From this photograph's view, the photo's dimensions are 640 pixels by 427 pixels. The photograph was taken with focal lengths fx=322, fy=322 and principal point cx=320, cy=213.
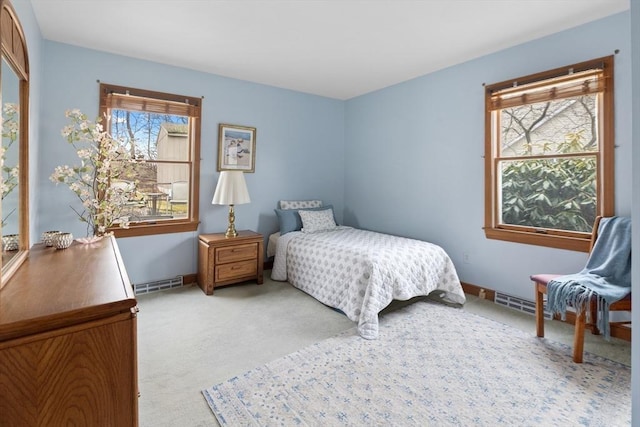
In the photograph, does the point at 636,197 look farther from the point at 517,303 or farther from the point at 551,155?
the point at 517,303

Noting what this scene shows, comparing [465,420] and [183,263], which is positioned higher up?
[183,263]

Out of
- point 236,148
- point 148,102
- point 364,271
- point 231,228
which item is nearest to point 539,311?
point 364,271

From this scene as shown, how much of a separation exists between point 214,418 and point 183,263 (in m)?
2.41

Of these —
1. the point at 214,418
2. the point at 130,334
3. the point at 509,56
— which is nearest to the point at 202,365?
the point at 214,418

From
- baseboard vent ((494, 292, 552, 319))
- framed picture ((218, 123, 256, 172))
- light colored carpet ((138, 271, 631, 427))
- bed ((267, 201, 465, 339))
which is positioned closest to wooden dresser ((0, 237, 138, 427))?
light colored carpet ((138, 271, 631, 427))

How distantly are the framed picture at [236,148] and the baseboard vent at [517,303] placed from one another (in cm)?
324

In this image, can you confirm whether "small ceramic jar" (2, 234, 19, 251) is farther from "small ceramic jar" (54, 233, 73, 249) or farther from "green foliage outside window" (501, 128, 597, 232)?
"green foliage outside window" (501, 128, 597, 232)

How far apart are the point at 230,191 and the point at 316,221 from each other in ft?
3.87

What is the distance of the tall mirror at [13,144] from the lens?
140cm

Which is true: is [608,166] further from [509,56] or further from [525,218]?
[509,56]

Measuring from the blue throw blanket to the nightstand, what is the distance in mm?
2851

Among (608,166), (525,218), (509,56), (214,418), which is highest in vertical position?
(509,56)

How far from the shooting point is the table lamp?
3.71m

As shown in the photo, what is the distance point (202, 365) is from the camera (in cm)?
217
